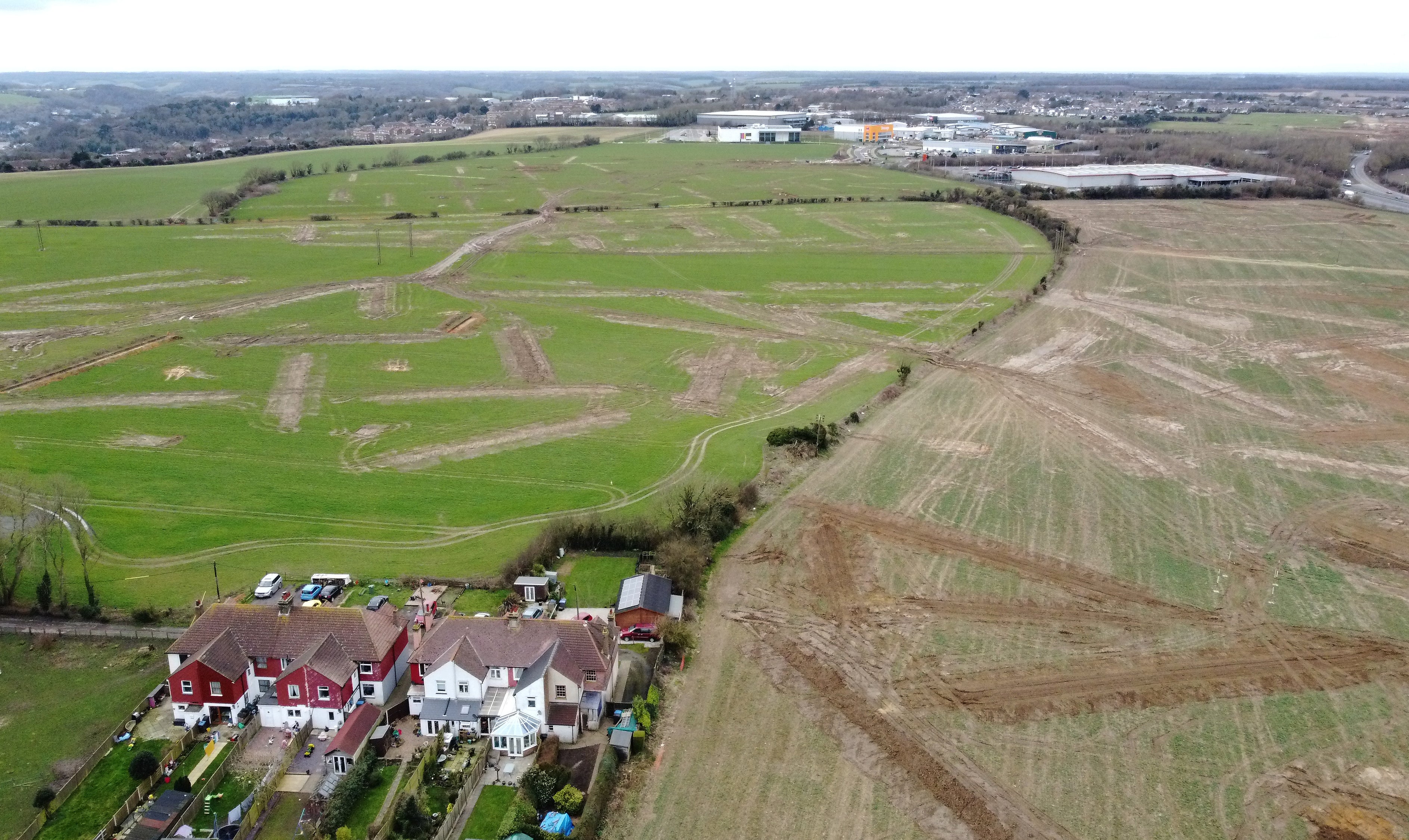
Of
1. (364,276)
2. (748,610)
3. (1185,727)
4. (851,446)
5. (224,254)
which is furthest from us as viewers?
(224,254)

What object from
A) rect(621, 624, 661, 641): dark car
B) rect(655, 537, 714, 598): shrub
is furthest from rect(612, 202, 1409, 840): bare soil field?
rect(621, 624, 661, 641): dark car

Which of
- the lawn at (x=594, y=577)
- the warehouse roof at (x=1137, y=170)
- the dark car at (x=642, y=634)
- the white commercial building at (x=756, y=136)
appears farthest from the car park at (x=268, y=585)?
the white commercial building at (x=756, y=136)

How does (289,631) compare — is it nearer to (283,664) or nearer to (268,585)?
(283,664)

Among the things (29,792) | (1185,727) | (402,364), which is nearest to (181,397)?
(402,364)

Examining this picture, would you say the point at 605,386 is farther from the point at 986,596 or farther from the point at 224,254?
the point at 224,254

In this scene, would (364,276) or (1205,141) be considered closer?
(364,276)

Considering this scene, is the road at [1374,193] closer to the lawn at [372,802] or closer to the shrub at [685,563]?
the shrub at [685,563]

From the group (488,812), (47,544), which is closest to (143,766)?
(488,812)

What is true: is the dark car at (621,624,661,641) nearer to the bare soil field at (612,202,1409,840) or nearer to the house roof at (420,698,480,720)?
the bare soil field at (612,202,1409,840)
